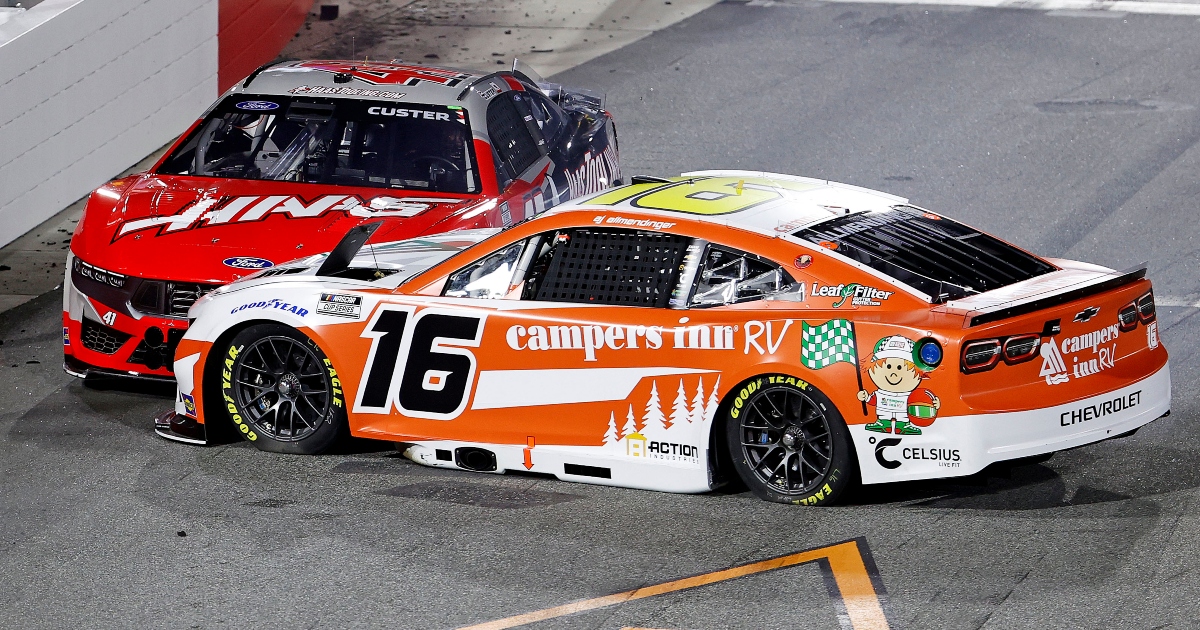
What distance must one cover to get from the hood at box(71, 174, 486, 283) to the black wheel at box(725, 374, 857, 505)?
269cm

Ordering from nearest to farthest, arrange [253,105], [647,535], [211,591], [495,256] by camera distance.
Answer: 1. [211,591]
2. [647,535]
3. [495,256]
4. [253,105]

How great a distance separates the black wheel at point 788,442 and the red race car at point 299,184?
8.86ft

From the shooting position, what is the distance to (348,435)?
25.7 ft

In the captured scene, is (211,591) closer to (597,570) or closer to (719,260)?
(597,570)

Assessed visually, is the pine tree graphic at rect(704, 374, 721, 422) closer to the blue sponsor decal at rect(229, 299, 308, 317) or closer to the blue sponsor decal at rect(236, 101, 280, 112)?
the blue sponsor decal at rect(229, 299, 308, 317)

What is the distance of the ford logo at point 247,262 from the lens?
841 centimetres

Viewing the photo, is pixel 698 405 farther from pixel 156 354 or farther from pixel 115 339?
pixel 115 339

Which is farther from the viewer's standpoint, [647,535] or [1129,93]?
[1129,93]

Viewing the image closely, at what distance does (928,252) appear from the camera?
7082 millimetres

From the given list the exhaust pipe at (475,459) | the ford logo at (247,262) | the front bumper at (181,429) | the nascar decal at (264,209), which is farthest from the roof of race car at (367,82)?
the exhaust pipe at (475,459)

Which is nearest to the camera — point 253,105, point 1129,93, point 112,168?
point 253,105

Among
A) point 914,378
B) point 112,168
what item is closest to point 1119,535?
point 914,378

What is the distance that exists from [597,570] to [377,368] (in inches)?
66.6

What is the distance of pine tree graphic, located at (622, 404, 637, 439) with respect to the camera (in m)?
7.06
